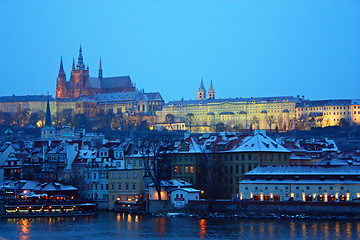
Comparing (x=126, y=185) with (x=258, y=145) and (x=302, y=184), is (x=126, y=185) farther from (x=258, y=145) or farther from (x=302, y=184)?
(x=302, y=184)

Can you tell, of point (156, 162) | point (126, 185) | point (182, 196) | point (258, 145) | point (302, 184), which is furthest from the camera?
point (156, 162)

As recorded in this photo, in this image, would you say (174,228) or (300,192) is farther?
(300,192)

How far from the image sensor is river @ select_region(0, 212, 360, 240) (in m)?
46.2

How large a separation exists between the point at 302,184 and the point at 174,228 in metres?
10.9

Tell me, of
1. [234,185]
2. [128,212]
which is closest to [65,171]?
[128,212]

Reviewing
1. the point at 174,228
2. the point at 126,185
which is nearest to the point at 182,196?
the point at 126,185

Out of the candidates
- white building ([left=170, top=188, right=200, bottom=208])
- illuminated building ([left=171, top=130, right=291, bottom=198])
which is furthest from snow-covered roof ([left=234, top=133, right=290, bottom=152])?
white building ([left=170, top=188, right=200, bottom=208])

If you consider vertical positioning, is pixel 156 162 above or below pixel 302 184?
above

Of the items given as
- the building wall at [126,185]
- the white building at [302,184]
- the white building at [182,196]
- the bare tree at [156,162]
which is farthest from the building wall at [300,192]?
the building wall at [126,185]

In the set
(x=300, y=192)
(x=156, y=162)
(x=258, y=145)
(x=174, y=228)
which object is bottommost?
(x=174, y=228)

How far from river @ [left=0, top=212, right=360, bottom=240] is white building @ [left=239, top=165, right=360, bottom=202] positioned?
3.94 meters

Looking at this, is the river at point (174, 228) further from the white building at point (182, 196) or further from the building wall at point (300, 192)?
the building wall at point (300, 192)

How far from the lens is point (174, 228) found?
4969 cm

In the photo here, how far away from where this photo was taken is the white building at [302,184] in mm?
54781
